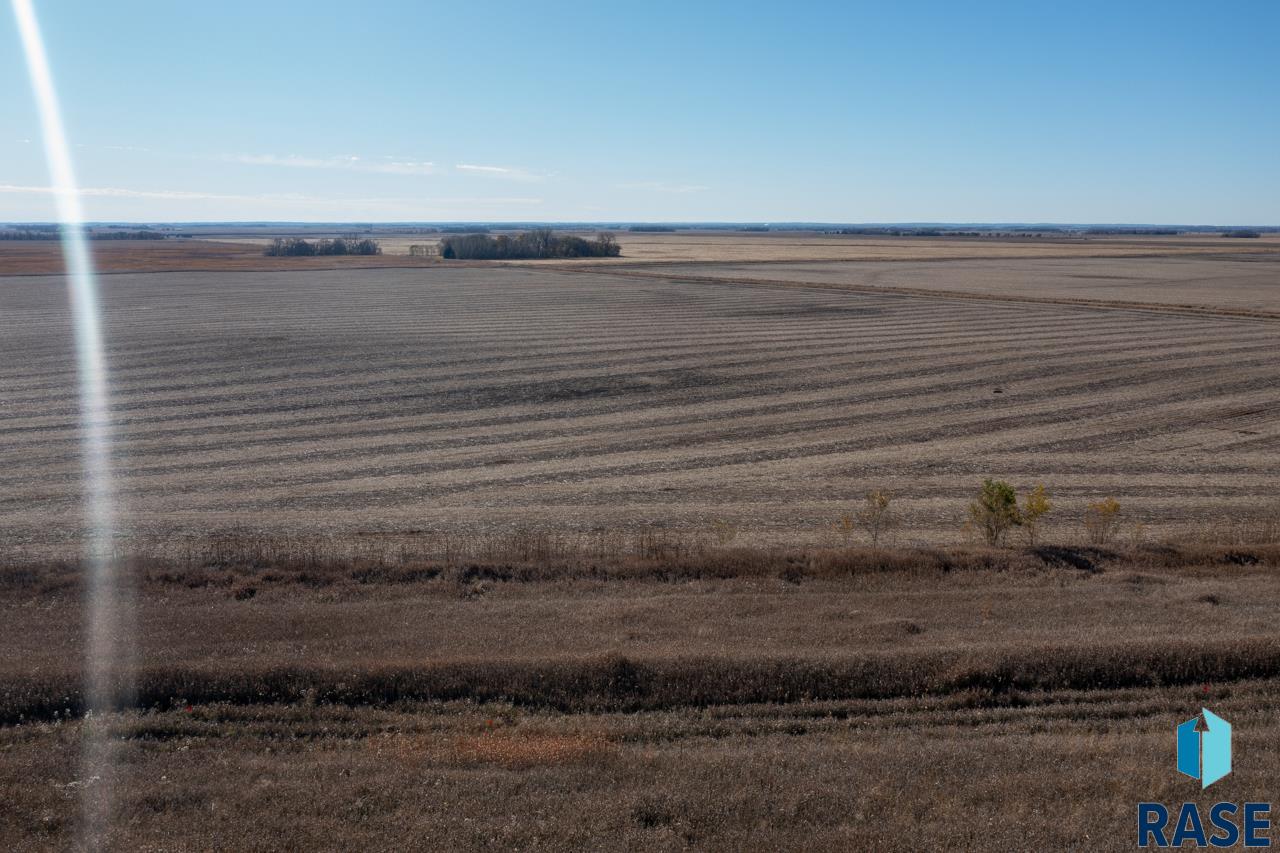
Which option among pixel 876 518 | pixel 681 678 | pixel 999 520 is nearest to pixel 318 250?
pixel 876 518

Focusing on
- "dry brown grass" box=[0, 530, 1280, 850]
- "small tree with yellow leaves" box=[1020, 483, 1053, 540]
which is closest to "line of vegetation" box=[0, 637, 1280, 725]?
"dry brown grass" box=[0, 530, 1280, 850]

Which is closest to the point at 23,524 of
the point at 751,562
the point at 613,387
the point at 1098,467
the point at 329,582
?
the point at 329,582

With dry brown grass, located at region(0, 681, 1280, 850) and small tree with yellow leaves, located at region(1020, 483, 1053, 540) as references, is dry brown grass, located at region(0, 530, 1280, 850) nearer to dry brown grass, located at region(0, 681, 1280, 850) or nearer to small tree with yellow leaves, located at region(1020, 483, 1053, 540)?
dry brown grass, located at region(0, 681, 1280, 850)

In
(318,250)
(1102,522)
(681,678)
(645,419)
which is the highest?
(318,250)

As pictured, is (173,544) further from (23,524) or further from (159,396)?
(159,396)

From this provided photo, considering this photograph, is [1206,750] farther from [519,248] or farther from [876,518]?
[519,248]
